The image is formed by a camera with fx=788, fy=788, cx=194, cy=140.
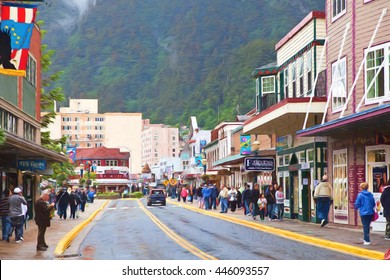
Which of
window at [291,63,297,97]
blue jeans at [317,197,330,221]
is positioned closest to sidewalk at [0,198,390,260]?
blue jeans at [317,197,330,221]

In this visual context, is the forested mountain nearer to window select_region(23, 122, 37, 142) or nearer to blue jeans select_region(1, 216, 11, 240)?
blue jeans select_region(1, 216, 11, 240)

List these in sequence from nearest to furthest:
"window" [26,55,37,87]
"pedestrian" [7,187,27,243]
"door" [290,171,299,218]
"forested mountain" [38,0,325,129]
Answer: "forested mountain" [38,0,325,129] → "pedestrian" [7,187,27,243] → "window" [26,55,37,87] → "door" [290,171,299,218]

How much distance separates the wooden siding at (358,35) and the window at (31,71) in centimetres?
1441

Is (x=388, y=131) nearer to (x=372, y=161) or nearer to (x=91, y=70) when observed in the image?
(x=372, y=161)

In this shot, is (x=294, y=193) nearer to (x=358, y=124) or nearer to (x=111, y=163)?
(x=358, y=124)

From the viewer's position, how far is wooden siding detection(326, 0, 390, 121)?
26422 mm

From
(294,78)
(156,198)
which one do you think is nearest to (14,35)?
(294,78)

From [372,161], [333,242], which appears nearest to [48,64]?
[372,161]

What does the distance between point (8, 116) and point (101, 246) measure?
1140 centimetres

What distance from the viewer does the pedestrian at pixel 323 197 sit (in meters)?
29.7

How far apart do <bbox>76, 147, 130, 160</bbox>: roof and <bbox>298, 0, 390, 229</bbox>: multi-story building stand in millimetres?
99535

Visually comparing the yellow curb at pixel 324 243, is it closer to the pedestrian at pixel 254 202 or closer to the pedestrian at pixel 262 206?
the pedestrian at pixel 262 206

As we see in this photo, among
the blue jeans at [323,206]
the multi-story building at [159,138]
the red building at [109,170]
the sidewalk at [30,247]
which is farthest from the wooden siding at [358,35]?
the red building at [109,170]

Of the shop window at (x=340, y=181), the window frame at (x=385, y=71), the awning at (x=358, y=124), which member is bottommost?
the shop window at (x=340, y=181)
